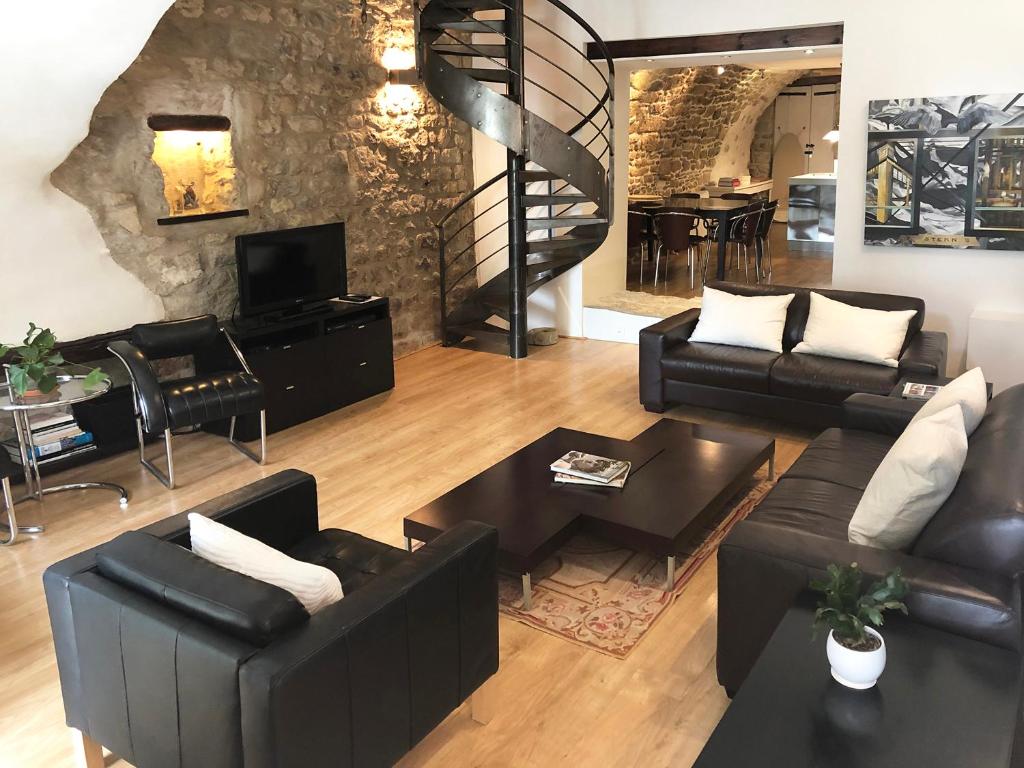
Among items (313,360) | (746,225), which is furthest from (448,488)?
(746,225)

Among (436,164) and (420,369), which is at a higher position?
(436,164)

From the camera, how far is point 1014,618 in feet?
7.61

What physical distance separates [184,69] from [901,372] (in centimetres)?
445

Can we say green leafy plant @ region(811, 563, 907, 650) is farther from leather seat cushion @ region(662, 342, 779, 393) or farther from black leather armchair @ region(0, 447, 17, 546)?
black leather armchair @ region(0, 447, 17, 546)

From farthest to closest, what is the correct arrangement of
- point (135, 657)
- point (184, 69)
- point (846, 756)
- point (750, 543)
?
point (184, 69) → point (750, 543) → point (135, 657) → point (846, 756)

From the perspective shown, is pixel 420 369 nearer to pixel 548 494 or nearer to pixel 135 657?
→ pixel 548 494

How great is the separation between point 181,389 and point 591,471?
227 centimetres

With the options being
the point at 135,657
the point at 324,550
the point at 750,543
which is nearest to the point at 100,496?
the point at 324,550

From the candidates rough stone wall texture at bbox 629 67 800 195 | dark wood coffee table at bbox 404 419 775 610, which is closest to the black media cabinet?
dark wood coffee table at bbox 404 419 775 610

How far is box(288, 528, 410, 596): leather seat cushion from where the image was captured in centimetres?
293

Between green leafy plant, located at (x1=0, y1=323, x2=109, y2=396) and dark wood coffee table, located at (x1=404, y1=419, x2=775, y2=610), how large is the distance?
1.84 metres

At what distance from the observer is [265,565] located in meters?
2.39

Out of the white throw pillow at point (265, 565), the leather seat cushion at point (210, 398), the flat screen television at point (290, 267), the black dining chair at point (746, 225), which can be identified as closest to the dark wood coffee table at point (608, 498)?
the white throw pillow at point (265, 565)

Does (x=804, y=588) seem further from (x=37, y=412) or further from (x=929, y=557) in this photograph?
(x=37, y=412)
